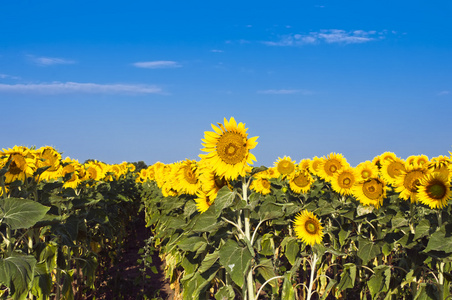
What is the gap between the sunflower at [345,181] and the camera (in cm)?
734

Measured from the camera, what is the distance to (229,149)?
3.97 meters

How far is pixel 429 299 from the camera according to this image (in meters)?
4.88

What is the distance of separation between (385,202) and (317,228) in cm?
249

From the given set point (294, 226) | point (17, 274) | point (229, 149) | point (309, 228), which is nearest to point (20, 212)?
point (17, 274)

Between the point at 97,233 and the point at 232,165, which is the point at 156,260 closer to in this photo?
the point at 97,233

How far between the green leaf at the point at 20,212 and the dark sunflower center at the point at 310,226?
10.7ft

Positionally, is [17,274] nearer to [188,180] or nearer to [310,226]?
[188,180]

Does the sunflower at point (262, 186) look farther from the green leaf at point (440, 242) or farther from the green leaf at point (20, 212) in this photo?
the green leaf at point (20, 212)

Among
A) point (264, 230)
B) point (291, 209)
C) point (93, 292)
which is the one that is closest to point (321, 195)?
point (264, 230)

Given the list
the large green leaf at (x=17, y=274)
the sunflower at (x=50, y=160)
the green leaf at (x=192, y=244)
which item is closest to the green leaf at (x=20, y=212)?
the large green leaf at (x=17, y=274)

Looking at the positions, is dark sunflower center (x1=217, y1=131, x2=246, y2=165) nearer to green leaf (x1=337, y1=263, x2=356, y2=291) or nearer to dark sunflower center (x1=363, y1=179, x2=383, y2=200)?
green leaf (x1=337, y1=263, x2=356, y2=291)

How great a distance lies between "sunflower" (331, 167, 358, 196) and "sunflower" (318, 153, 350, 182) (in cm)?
101

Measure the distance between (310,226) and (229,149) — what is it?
2.07 meters

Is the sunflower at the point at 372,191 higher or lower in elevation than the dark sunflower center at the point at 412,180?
lower
